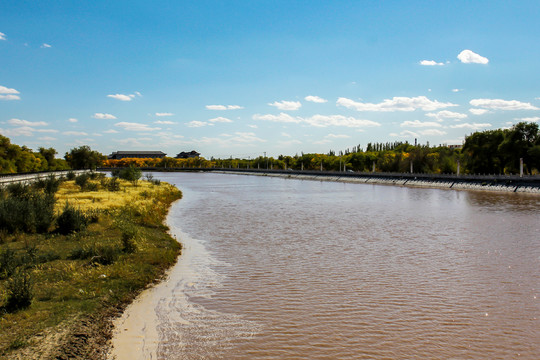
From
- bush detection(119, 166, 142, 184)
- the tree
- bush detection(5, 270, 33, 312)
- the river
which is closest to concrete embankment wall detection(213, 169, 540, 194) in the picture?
the river

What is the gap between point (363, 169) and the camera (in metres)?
150

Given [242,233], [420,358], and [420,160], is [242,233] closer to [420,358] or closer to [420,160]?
[420,358]

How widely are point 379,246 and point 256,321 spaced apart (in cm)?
1140

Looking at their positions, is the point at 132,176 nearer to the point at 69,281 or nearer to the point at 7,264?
the point at 7,264

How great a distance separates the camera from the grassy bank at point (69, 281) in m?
8.54

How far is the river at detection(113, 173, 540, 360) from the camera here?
9.39 metres

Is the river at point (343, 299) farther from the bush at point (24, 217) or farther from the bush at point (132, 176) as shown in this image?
the bush at point (132, 176)

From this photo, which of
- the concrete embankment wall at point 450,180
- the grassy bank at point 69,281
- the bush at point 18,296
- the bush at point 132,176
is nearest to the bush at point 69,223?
the grassy bank at point 69,281

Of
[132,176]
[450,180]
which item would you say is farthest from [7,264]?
[450,180]

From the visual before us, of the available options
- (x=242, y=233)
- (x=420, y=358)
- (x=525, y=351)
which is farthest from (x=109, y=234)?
(x=525, y=351)

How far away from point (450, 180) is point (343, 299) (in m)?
69.9

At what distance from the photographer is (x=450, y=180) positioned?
75312 mm

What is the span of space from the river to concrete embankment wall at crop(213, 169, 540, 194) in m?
40.5

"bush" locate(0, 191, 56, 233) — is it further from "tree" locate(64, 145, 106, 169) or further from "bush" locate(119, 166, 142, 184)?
"tree" locate(64, 145, 106, 169)
